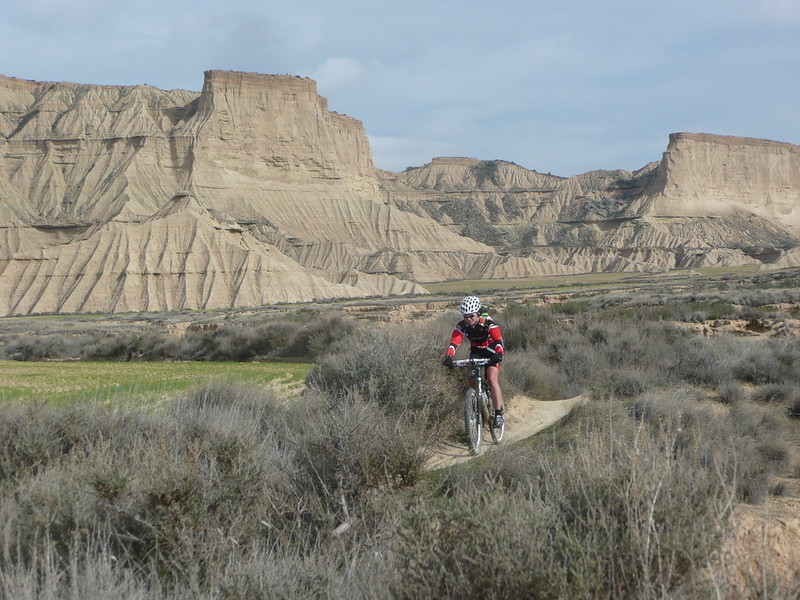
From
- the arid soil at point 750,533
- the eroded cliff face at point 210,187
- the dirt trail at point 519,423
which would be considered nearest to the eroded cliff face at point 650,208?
the eroded cliff face at point 210,187

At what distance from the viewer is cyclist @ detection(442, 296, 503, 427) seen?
8.97 m

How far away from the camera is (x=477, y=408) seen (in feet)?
30.0

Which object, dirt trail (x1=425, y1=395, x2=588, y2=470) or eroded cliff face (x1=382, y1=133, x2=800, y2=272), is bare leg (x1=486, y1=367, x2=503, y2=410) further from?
eroded cliff face (x1=382, y1=133, x2=800, y2=272)

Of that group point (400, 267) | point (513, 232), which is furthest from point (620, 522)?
point (513, 232)

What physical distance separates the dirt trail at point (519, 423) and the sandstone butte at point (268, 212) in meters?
51.7

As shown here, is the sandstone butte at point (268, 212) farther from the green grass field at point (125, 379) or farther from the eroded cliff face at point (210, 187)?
the green grass field at point (125, 379)

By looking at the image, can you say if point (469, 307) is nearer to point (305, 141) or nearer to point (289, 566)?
point (289, 566)

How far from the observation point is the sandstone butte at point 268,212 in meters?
65.1

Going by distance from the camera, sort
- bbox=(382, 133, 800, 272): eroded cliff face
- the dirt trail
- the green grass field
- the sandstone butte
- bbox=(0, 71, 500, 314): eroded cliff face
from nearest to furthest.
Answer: the dirt trail
the green grass field
the sandstone butte
bbox=(0, 71, 500, 314): eroded cliff face
bbox=(382, 133, 800, 272): eroded cliff face

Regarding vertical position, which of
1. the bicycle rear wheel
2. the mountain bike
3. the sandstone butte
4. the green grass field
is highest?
the sandstone butte

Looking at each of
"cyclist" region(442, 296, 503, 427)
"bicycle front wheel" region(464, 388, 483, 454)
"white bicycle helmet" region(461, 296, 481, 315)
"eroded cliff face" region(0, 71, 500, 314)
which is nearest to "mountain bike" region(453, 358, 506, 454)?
"bicycle front wheel" region(464, 388, 483, 454)

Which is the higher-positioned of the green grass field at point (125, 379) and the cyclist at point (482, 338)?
the cyclist at point (482, 338)

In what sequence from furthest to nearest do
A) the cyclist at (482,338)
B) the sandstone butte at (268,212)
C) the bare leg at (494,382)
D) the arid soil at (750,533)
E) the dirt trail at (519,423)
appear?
the sandstone butte at (268,212), the bare leg at (494,382), the cyclist at (482,338), the dirt trail at (519,423), the arid soil at (750,533)

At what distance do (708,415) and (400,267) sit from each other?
8203 centimetres
